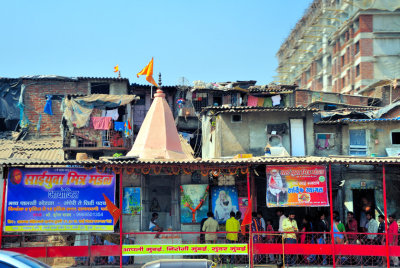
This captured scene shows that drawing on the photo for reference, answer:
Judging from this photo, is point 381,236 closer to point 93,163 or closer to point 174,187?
point 174,187

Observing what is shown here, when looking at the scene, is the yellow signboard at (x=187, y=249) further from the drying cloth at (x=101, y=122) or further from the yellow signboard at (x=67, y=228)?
the drying cloth at (x=101, y=122)

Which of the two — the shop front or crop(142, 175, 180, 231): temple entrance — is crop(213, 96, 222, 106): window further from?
crop(142, 175, 180, 231): temple entrance

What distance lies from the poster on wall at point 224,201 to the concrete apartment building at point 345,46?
25620 millimetres

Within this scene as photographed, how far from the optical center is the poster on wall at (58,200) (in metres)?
17.1

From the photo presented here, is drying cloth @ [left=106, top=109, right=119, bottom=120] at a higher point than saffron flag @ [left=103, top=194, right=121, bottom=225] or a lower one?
higher

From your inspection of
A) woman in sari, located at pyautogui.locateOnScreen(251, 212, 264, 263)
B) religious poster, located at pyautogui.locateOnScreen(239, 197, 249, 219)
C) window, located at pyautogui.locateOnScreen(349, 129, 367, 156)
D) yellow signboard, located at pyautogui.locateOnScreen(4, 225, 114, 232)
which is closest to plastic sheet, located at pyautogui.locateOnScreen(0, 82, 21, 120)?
yellow signboard, located at pyautogui.locateOnScreen(4, 225, 114, 232)

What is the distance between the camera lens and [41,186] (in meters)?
17.3

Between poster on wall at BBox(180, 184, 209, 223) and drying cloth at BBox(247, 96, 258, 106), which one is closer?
poster on wall at BBox(180, 184, 209, 223)

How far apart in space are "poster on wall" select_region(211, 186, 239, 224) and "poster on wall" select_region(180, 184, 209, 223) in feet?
1.12

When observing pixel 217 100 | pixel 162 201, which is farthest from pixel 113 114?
pixel 162 201

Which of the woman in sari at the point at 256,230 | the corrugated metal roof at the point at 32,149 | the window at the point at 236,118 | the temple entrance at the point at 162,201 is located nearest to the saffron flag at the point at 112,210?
the temple entrance at the point at 162,201

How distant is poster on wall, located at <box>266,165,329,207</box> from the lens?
18.0 meters

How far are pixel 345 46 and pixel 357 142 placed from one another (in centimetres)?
2632

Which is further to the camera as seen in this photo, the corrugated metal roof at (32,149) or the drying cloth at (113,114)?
the drying cloth at (113,114)
